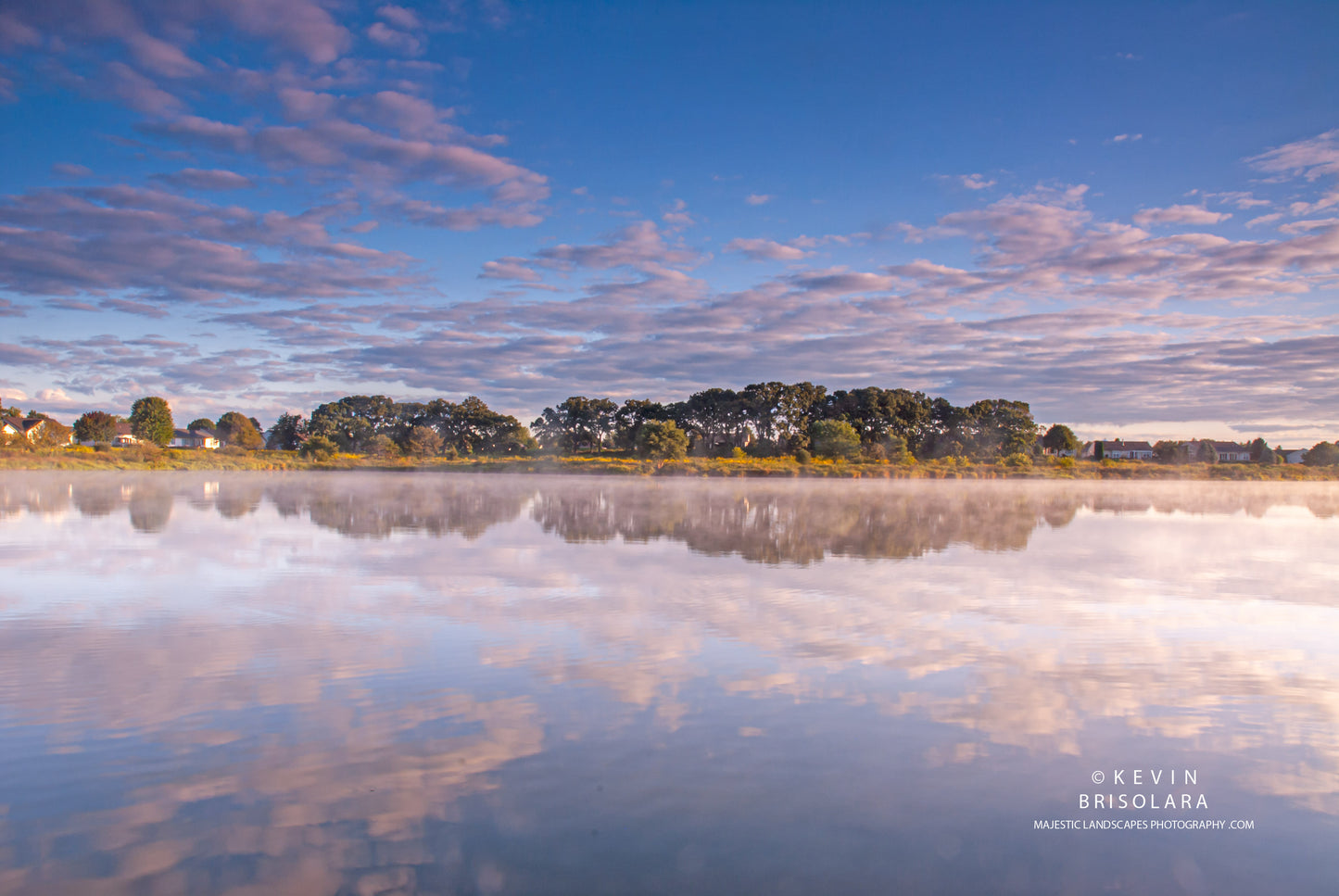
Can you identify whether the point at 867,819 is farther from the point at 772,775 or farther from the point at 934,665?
the point at 934,665

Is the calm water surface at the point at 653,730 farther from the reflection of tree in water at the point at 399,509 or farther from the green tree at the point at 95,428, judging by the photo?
the green tree at the point at 95,428

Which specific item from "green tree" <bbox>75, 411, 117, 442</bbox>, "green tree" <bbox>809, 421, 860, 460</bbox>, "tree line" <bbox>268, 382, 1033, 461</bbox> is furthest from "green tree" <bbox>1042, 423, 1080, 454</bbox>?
"green tree" <bbox>75, 411, 117, 442</bbox>

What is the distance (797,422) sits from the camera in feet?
268

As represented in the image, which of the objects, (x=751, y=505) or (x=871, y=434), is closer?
(x=751, y=505)

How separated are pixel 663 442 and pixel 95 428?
87409 millimetres

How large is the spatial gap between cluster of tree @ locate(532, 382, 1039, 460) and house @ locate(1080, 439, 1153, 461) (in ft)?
183

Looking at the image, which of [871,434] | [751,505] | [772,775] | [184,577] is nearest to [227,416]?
[871,434]

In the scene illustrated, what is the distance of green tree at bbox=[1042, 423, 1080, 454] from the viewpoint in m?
120

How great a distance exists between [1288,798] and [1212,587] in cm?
751

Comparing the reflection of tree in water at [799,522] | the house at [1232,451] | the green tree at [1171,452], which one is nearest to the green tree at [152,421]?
the reflection of tree in water at [799,522]

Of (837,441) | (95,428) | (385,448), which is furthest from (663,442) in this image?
(95,428)

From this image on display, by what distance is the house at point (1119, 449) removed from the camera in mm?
131625

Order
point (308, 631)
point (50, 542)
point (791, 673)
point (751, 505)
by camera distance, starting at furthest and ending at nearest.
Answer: point (751, 505)
point (50, 542)
point (308, 631)
point (791, 673)

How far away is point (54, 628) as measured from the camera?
7086 mm
